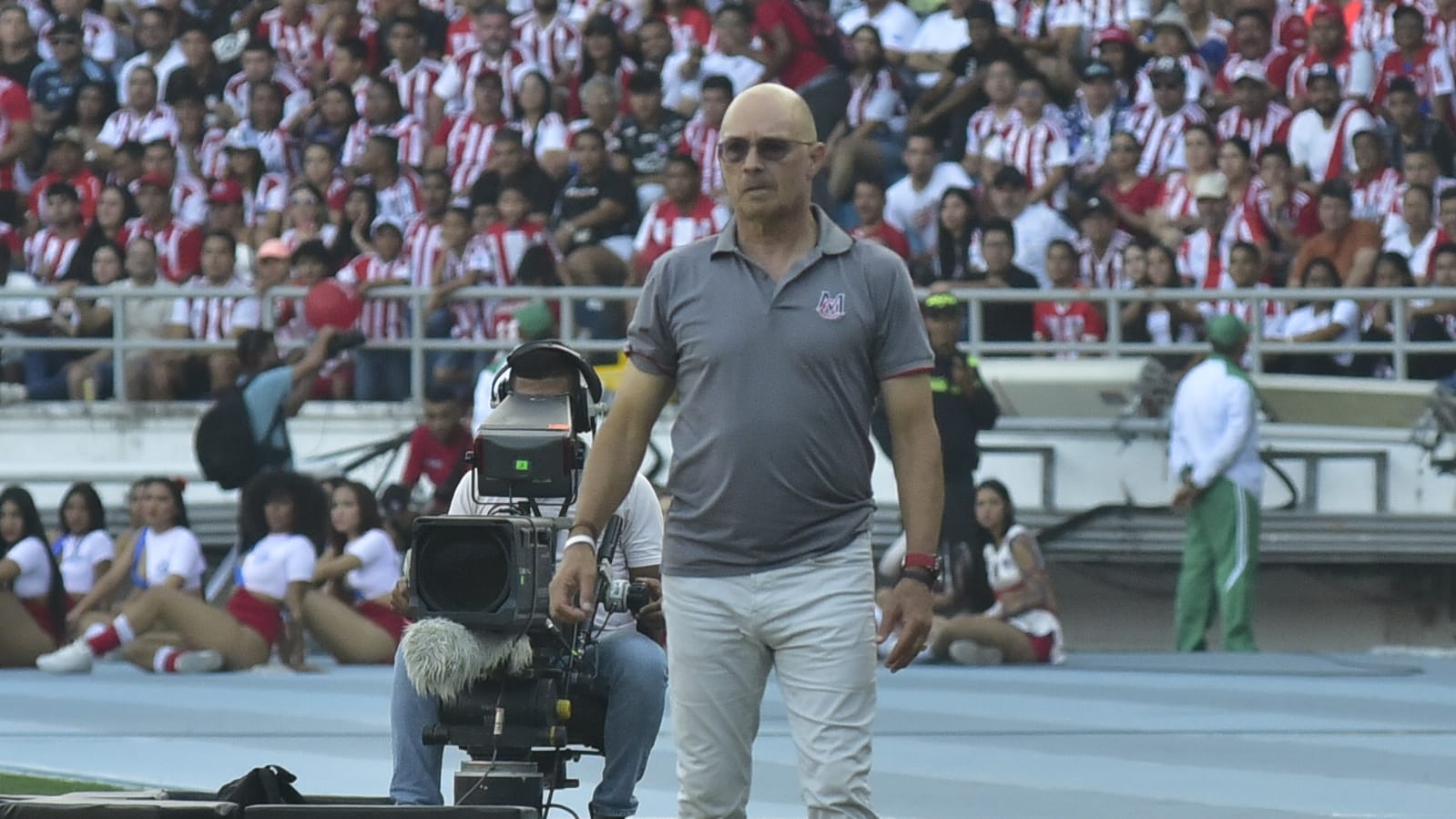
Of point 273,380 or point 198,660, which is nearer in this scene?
point 198,660

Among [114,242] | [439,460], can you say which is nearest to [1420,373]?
[439,460]

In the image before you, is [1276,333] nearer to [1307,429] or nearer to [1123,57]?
[1307,429]

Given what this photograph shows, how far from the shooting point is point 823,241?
18.9 ft

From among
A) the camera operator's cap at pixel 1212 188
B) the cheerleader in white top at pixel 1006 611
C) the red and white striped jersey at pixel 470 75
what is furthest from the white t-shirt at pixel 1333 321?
the red and white striped jersey at pixel 470 75

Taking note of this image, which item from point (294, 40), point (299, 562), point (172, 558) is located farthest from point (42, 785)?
point (294, 40)

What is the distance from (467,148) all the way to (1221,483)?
22.7 ft

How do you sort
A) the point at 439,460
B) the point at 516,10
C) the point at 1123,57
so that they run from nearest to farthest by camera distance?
the point at 439,460
the point at 1123,57
the point at 516,10

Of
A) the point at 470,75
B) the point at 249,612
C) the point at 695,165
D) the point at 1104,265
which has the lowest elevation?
the point at 249,612

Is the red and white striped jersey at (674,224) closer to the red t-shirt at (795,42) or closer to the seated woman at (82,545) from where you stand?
the red t-shirt at (795,42)

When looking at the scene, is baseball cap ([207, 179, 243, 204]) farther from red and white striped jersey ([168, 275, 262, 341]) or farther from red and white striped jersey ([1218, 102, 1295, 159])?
red and white striped jersey ([1218, 102, 1295, 159])

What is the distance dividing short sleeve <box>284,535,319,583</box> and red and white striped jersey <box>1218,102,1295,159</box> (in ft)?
22.9

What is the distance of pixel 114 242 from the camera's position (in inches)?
725

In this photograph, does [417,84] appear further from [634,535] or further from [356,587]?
[634,535]

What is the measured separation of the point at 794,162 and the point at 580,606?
1.06 meters
